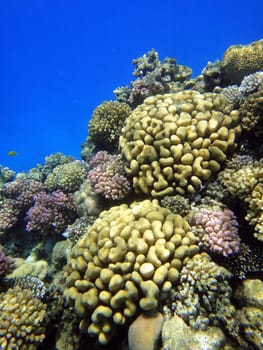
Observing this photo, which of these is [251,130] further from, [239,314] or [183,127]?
[239,314]

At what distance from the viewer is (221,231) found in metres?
3.40

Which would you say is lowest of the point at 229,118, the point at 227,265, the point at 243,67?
the point at 227,265

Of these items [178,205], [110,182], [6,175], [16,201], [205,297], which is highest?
[6,175]

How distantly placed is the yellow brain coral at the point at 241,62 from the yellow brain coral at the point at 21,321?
7.38 m

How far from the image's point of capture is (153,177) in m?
4.31

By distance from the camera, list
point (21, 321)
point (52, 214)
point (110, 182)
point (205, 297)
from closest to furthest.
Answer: point (205, 297) → point (21, 321) → point (110, 182) → point (52, 214)

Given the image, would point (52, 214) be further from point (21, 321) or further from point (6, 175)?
point (6, 175)

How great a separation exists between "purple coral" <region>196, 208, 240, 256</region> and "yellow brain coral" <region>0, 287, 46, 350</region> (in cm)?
315

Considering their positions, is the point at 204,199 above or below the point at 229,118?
below

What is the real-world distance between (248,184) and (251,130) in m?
1.11

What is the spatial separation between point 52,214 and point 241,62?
6.61 meters

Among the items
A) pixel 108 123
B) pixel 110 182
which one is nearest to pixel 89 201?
pixel 110 182

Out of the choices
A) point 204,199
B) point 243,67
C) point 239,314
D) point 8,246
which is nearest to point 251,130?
point 204,199

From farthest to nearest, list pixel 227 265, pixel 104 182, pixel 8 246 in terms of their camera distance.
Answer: pixel 8 246 → pixel 104 182 → pixel 227 265
